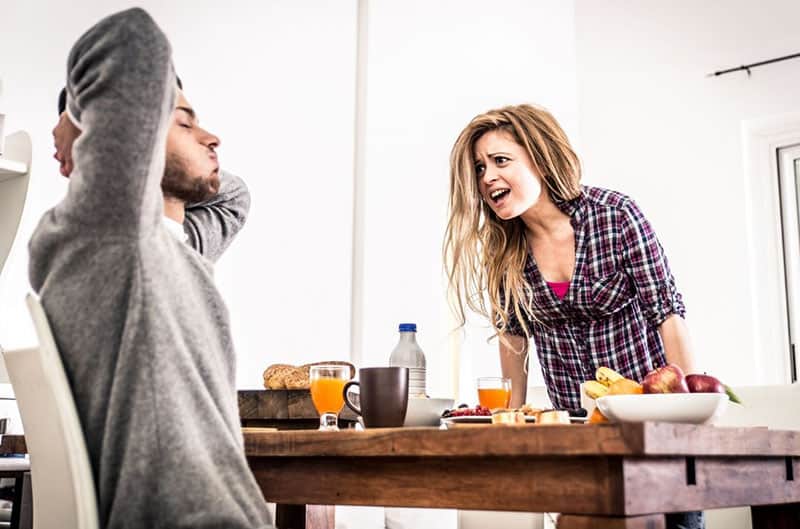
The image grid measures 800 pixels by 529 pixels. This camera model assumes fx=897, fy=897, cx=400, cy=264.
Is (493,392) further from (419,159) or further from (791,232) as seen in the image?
(791,232)

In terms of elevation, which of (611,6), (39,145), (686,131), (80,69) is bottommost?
(80,69)

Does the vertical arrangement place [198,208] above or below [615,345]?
above

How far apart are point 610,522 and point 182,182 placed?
774mm

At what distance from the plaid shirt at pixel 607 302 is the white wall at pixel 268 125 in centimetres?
138

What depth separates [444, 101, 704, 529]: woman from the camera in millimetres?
2137

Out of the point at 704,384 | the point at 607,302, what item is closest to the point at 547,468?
the point at 704,384

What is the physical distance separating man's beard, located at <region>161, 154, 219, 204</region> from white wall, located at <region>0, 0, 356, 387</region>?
144cm

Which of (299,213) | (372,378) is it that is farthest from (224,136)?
(372,378)

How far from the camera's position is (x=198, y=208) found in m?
1.83

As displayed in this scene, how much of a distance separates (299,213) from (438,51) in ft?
3.99

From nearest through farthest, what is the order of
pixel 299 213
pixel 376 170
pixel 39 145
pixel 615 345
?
pixel 615 345
pixel 39 145
pixel 299 213
pixel 376 170

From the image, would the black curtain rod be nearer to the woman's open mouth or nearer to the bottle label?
the woman's open mouth

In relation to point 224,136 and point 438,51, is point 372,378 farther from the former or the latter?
point 438,51

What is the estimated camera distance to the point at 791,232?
439 centimetres
